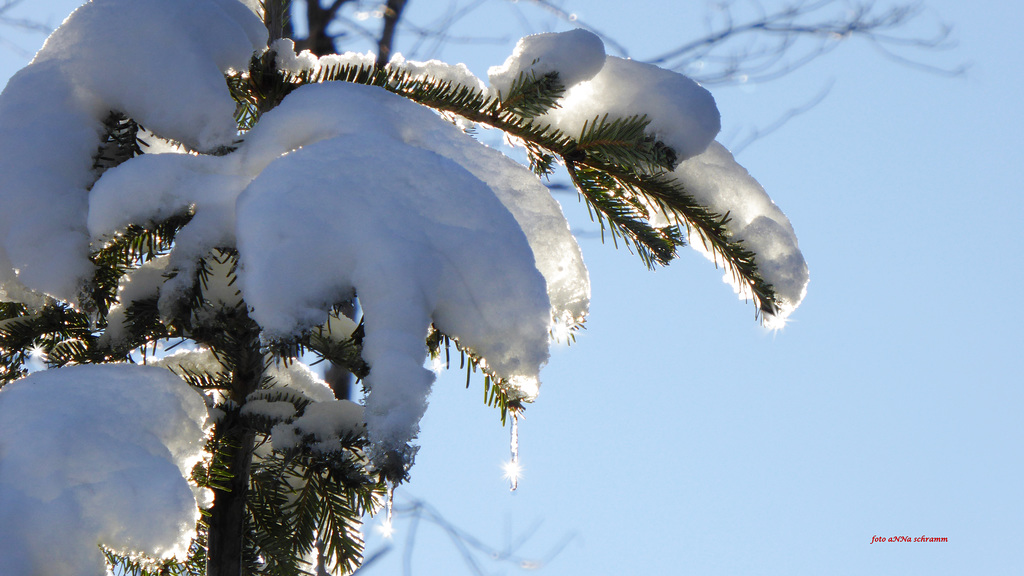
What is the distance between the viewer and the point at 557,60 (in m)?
1.53

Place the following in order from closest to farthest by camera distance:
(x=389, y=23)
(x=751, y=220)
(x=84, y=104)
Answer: (x=84, y=104) → (x=751, y=220) → (x=389, y=23)

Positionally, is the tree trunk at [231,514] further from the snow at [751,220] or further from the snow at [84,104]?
the snow at [751,220]

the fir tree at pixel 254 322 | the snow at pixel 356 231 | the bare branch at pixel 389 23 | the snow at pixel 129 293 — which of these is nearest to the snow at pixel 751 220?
the fir tree at pixel 254 322

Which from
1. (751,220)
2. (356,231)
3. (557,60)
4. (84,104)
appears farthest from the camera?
(751,220)

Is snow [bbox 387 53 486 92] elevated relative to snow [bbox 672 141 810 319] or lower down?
elevated

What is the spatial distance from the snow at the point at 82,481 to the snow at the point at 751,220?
1174 mm

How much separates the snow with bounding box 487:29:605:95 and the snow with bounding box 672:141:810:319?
333mm

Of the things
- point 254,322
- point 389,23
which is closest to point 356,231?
point 254,322

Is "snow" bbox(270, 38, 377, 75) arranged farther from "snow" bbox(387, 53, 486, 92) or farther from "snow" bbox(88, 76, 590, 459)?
"snow" bbox(88, 76, 590, 459)

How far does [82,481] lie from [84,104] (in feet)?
2.17

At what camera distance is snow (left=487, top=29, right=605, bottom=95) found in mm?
1534

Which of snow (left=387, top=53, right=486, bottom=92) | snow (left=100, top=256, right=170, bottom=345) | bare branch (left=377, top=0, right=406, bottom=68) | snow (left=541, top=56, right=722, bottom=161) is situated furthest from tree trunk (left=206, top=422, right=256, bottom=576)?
bare branch (left=377, top=0, right=406, bottom=68)

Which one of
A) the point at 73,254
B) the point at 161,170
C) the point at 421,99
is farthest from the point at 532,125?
the point at 73,254

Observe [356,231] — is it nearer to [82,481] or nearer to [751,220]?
[82,481]
